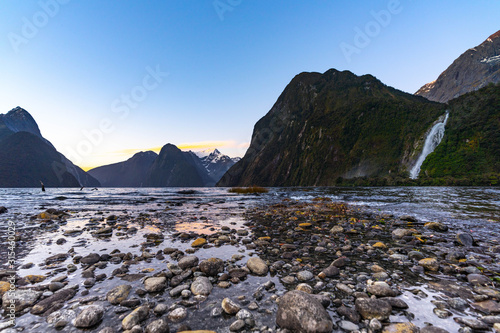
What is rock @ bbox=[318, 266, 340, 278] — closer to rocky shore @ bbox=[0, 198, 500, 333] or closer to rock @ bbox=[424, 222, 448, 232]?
rocky shore @ bbox=[0, 198, 500, 333]

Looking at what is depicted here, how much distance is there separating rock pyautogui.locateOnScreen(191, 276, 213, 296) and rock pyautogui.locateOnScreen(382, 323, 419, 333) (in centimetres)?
352

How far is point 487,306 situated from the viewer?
381cm

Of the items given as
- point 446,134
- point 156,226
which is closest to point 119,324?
point 156,226

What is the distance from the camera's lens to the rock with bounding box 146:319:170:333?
10.9 ft

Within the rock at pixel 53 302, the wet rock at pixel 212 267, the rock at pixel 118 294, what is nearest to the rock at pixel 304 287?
the wet rock at pixel 212 267

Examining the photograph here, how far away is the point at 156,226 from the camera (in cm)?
1298

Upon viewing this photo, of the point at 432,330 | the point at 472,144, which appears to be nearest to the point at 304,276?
the point at 432,330

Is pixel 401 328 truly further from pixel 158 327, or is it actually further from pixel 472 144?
pixel 472 144

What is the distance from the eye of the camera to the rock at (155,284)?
4965mm

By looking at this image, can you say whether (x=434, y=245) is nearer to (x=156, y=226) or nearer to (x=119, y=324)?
(x=119, y=324)

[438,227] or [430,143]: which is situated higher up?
[430,143]

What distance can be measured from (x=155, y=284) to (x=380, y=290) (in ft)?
17.1

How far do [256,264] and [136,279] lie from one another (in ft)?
11.0

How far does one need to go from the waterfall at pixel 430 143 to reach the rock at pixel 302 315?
99.2 meters
